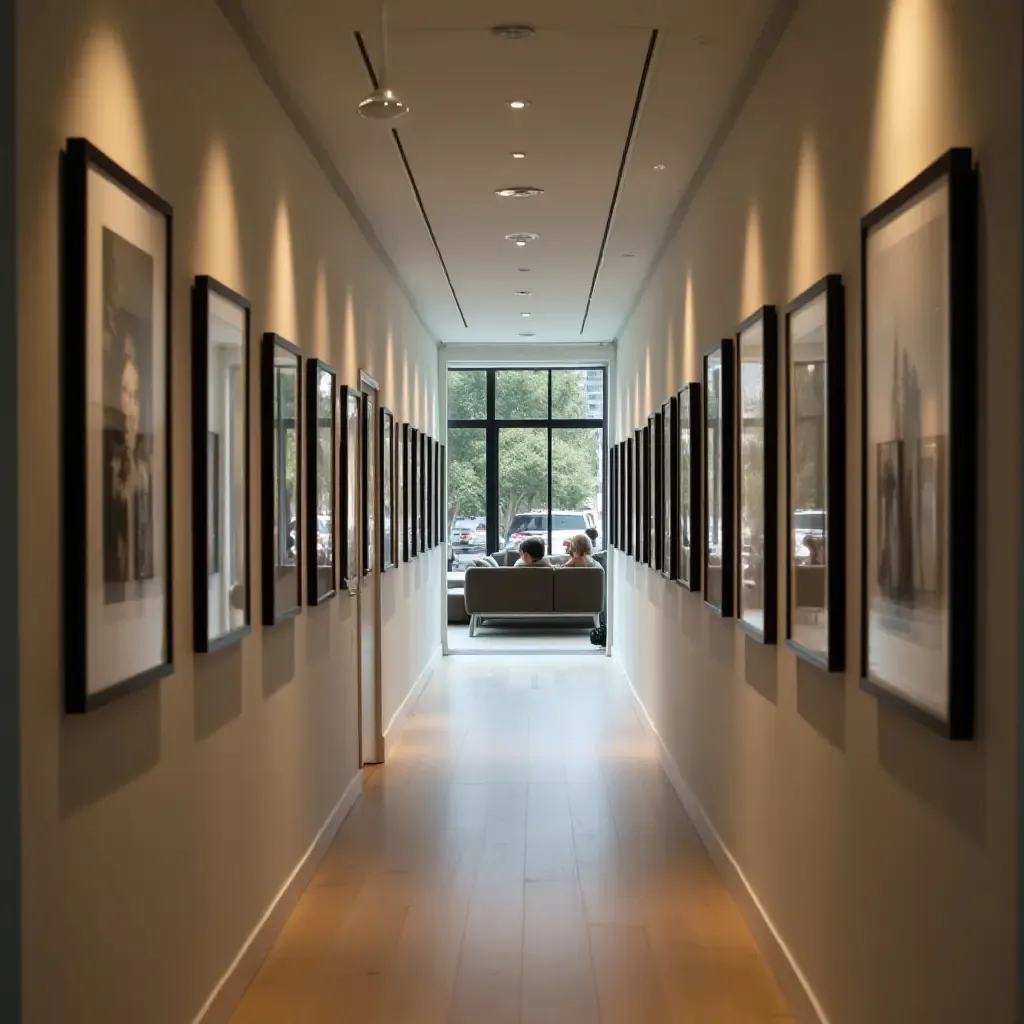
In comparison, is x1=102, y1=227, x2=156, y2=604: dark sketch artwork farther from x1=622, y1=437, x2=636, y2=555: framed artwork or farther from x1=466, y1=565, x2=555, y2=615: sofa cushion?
x1=466, y1=565, x2=555, y2=615: sofa cushion

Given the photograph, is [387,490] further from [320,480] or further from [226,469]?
[226,469]

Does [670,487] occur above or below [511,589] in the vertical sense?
above

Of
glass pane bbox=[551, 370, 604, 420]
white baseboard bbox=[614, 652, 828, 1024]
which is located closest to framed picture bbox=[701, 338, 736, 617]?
white baseboard bbox=[614, 652, 828, 1024]

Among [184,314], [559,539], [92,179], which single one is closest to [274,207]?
[184,314]

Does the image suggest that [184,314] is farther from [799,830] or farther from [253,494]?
[799,830]

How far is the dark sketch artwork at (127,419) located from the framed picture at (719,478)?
9.26 feet

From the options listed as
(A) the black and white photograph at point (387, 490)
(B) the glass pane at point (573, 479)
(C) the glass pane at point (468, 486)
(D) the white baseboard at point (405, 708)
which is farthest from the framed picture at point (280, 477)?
(C) the glass pane at point (468, 486)

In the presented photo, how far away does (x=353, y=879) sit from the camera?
5727mm

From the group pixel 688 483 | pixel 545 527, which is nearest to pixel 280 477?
pixel 688 483

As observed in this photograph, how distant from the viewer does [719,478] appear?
18.6ft

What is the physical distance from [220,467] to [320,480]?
1953 millimetres

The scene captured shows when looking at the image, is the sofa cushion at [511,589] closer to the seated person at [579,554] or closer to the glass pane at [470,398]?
the seated person at [579,554]

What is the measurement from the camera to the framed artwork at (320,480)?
5.72m

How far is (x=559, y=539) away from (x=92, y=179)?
15.9 metres
